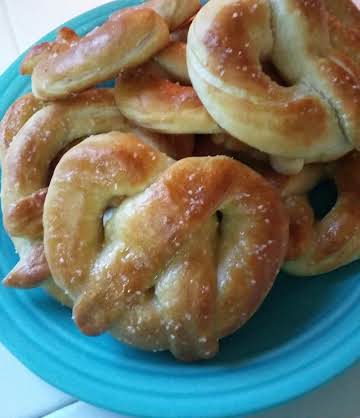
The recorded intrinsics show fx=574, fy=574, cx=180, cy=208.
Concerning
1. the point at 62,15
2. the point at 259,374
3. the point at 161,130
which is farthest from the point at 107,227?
the point at 62,15

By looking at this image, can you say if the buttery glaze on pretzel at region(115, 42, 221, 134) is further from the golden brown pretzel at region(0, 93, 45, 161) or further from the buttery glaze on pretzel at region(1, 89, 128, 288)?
the golden brown pretzel at region(0, 93, 45, 161)

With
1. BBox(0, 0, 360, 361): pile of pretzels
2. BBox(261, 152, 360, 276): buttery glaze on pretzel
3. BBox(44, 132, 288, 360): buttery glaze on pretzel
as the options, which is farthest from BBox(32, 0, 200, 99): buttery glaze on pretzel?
BBox(261, 152, 360, 276): buttery glaze on pretzel

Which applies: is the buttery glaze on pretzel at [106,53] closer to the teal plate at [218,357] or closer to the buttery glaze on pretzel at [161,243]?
the buttery glaze on pretzel at [161,243]

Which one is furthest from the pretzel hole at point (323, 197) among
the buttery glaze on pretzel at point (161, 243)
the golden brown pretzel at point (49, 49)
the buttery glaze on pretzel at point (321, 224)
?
the golden brown pretzel at point (49, 49)

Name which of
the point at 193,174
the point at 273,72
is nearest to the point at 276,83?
the point at 273,72

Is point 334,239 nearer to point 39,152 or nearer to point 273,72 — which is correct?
point 273,72

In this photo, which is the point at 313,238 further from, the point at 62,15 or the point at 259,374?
the point at 62,15
